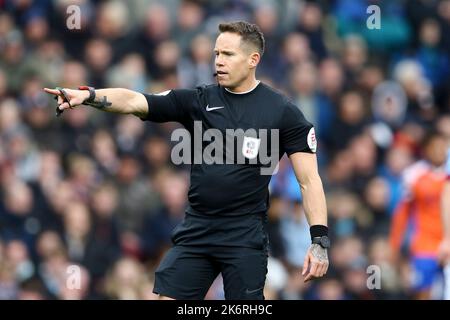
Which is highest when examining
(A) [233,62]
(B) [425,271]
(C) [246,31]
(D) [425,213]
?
(C) [246,31]

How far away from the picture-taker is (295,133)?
27.6 ft

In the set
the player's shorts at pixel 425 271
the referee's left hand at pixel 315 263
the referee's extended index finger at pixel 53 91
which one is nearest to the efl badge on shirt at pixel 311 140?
the referee's left hand at pixel 315 263

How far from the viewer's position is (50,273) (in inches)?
481

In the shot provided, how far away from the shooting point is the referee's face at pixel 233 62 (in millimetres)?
8430

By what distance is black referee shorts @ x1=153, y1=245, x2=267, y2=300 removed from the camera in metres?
8.32

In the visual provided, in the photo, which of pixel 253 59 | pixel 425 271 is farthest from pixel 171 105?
pixel 425 271

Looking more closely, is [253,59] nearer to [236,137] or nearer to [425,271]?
[236,137]

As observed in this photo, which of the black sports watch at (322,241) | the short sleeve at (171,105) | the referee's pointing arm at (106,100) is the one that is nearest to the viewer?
the referee's pointing arm at (106,100)

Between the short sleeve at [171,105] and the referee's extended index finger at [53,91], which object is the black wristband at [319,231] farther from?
the referee's extended index finger at [53,91]

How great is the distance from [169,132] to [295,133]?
580 cm

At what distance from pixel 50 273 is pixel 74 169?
1.57 m

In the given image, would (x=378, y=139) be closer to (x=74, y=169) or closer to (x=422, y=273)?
(x=422, y=273)

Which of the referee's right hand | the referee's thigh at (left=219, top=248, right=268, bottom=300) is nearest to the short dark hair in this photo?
the referee's right hand

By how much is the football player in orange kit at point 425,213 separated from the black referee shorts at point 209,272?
4131 millimetres
